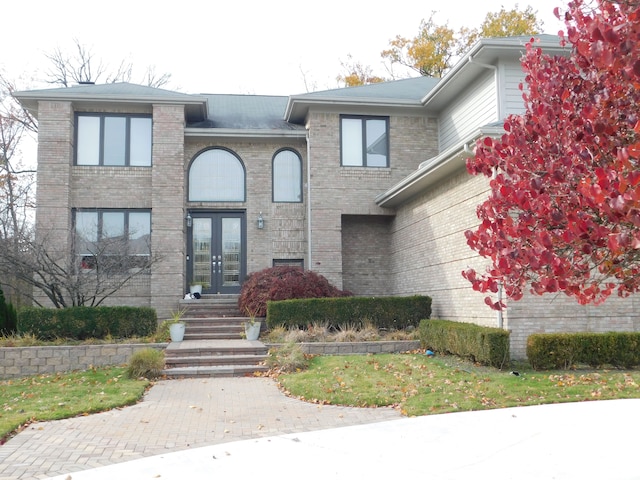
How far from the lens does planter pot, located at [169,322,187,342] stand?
1359cm

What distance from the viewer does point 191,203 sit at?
18.2 metres

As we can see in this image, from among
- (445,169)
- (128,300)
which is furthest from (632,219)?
(128,300)

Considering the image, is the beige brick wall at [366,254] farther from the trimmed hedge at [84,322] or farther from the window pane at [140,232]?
the trimmed hedge at [84,322]

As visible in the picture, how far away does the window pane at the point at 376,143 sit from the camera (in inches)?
720

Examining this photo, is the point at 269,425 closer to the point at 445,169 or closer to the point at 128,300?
the point at 445,169

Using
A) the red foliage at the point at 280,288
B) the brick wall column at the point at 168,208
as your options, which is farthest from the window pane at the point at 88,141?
the red foliage at the point at 280,288

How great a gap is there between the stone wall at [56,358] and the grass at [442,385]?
12.8 ft

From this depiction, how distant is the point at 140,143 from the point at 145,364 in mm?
8943

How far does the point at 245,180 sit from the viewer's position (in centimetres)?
1850

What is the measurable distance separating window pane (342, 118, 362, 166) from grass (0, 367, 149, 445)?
931 centimetres

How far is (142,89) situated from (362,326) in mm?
9937

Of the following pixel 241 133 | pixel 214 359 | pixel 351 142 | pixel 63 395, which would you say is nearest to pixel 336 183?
pixel 351 142

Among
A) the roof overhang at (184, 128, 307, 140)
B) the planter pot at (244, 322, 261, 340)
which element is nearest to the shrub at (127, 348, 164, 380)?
the planter pot at (244, 322, 261, 340)

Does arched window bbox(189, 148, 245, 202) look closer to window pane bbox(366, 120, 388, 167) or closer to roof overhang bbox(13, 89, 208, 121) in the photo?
roof overhang bbox(13, 89, 208, 121)
